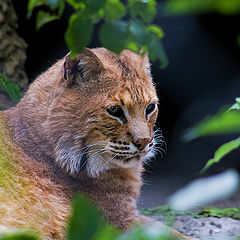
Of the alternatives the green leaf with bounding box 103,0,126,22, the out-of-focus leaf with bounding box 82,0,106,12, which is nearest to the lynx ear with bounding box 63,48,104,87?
the green leaf with bounding box 103,0,126,22

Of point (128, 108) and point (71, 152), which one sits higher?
point (128, 108)

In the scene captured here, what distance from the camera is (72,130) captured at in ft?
7.36

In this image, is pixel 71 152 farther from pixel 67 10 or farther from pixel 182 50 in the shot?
pixel 182 50

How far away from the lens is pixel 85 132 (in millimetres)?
2229

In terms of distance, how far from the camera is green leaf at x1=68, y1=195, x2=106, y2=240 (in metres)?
0.49

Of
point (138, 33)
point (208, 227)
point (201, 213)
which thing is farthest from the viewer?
point (201, 213)

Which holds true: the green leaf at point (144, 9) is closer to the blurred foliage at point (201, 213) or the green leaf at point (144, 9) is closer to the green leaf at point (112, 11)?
the green leaf at point (112, 11)

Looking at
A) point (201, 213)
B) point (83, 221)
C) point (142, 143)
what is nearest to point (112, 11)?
point (83, 221)

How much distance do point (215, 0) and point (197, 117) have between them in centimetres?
377

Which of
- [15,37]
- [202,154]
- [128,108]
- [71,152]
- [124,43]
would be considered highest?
[15,37]

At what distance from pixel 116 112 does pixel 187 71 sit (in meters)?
1.98

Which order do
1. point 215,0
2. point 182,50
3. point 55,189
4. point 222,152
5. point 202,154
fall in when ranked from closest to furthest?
point 215,0 → point 222,152 → point 55,189 → point 182,50 → point 202,154

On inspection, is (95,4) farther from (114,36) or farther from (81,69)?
(81,69)

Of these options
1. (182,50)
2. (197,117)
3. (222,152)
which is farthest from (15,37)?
(222,152)
